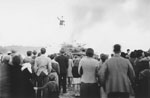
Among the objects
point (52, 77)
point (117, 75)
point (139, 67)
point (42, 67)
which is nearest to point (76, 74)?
point (42, 67)

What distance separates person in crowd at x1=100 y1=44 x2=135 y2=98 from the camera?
8.59m

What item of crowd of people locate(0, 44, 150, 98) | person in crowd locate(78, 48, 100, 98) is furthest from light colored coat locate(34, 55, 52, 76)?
person in crowd locate(78, 48, 100, 98)

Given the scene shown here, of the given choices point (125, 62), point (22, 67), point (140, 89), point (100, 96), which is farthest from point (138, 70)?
point (22, 67)

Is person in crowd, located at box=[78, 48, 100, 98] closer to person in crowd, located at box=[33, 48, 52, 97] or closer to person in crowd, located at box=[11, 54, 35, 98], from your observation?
person in crowd, located at box=[11, 54, 35, 98]

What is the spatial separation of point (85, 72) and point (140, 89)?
201cm

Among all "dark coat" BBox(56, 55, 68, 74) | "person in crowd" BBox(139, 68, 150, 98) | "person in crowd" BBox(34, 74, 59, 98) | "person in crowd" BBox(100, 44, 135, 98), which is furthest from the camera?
"dark coat" BBox(56, 55, 68, 74)

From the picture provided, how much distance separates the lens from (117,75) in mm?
8648

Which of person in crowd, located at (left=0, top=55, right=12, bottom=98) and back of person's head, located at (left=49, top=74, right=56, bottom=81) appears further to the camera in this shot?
back of person's head, located at (left=49, top=74, right=56, bottom=81)

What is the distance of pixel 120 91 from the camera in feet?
28.1

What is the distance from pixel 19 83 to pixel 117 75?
242 cm

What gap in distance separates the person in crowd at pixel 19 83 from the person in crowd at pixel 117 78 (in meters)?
1.95

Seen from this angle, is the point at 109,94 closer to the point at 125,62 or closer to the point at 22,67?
the point at 125,62

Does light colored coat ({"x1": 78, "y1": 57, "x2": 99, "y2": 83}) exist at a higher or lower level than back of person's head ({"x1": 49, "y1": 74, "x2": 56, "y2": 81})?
higher

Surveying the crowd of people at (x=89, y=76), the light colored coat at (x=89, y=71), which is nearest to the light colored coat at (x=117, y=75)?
the crowd of people at (x=89, y=76)
